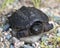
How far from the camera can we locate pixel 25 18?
3.33 meters

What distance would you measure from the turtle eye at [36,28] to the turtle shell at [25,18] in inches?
2.1

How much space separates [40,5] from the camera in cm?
398

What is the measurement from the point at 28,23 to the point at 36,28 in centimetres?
13

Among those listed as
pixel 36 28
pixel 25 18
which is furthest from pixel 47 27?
pixel 25 18

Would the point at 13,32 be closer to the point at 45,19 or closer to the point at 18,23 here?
the point at 18,23

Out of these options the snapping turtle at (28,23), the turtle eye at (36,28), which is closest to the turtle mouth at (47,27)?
the snapping turtle at (28,23)

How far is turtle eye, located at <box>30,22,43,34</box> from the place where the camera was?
3240 mm

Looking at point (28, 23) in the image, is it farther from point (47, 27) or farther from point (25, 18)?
point (47, 27)

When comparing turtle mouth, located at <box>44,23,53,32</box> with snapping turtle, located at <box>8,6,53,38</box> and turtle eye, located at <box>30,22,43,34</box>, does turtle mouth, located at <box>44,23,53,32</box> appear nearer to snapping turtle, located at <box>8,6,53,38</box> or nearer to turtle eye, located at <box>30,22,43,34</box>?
snapping turtle, located at <box>8,6,53,38</box>

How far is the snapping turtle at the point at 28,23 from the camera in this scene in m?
3.29

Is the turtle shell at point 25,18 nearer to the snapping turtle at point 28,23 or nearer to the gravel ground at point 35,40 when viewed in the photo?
the snapping turtle at point 28,23

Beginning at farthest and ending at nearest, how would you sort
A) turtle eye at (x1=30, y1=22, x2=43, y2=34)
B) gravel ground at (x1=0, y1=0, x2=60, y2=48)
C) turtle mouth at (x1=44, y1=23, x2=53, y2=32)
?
turtle mouth at (x1=44, y1=23, x2=53, y2=32), turtle eye at (x1=30, y1=22, x2=43, y2=34), gravel ground at (x1=0, y1=0, x2=60, y2=48)

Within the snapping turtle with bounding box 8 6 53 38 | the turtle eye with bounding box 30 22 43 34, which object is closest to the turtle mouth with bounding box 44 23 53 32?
the snapping turtle with bounding box 8 6 53 38

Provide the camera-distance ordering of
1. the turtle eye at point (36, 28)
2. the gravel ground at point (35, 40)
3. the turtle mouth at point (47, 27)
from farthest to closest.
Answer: the turtle mouth at point (47, 27), the turtle eye at point (36, 28), the gravel ground at point (35, 40)
